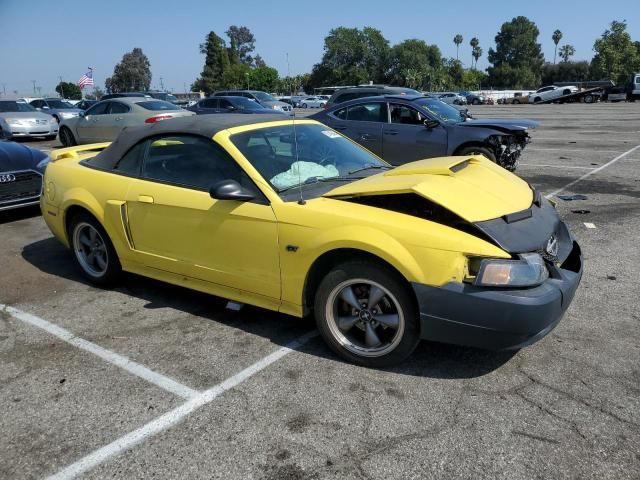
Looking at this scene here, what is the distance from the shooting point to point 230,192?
3365 millimetres

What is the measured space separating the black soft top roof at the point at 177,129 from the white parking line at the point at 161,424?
5.56 ft

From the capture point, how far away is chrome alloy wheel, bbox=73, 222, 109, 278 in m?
4.64

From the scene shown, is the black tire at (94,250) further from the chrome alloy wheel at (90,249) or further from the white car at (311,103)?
the white car at (311,103)

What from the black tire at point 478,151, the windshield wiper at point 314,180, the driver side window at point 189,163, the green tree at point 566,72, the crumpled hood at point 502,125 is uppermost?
the green tree at point 566,72

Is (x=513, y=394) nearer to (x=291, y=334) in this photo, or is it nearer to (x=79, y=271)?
(x=291, y=334)

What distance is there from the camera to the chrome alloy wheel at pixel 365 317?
10.1ft

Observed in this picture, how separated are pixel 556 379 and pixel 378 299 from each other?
1122 millimetres

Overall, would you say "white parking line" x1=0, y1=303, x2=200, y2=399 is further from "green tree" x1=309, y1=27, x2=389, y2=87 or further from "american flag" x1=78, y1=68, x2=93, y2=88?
"green tree" x1=309, y1=27, x2=389, y2=87

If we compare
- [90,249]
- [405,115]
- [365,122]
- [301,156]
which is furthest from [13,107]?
[301,156]

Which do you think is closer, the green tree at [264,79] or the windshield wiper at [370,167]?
the windshield wiper at [370,167]

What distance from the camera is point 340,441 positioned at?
8.38 ft

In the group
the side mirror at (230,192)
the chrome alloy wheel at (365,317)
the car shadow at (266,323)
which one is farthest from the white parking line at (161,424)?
the side mirror at (230,192)

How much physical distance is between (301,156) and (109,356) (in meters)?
1.93

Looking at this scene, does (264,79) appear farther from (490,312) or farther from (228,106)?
(490,312)
